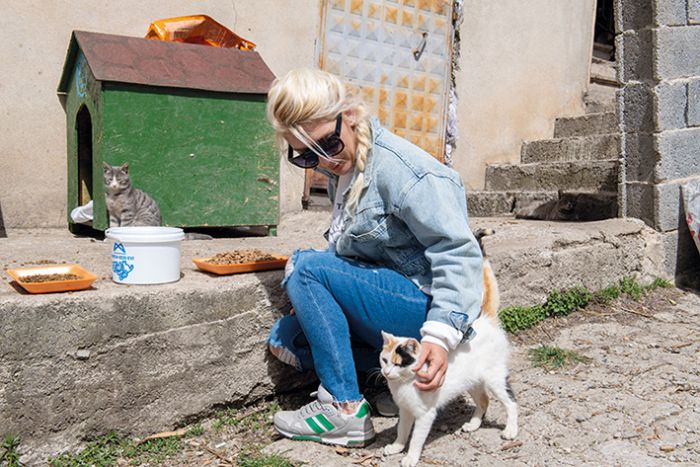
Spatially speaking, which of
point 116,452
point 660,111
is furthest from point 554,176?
point 116,452

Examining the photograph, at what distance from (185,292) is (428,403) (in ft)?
3.30

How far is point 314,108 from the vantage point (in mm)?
2082

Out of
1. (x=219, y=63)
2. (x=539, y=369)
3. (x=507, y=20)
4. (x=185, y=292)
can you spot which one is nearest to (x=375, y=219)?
(x=185, y=292)

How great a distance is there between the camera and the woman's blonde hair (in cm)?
208

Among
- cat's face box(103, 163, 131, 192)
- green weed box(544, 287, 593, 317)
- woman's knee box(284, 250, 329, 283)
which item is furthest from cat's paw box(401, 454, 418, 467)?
cat's face box(103, 163, 131, 192)

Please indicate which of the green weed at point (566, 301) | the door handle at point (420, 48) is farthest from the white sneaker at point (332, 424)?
the door handle at point (420, 48)

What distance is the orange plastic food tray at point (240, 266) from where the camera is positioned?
2.66m

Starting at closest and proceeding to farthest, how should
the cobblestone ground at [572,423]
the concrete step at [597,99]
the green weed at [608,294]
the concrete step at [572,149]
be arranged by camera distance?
→ the cobblestone ground at [572,423], the green weed at [608,294], the concrete step at [572,149], the concrete step at [597,99]

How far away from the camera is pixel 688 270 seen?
4.39 meters

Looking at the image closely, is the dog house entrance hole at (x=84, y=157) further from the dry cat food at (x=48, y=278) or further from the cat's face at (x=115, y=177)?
the dry cat food at (x=48, y=278)

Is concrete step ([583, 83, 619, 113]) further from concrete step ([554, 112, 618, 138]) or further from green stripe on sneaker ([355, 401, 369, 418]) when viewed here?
green stripe on sneaker ([355, 401, 369, 418])

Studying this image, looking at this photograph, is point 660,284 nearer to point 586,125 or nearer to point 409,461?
point 586,125

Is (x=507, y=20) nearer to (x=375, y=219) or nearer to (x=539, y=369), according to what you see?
(x=539, y=369)

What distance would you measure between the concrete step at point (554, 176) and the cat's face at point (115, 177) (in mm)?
3531
